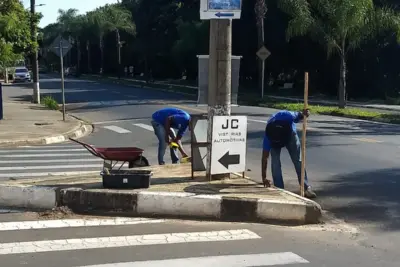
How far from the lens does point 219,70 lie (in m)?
9.70

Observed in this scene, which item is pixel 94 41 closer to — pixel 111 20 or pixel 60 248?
pixel 111 20

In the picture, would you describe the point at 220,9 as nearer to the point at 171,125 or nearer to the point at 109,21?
the point at 171,125

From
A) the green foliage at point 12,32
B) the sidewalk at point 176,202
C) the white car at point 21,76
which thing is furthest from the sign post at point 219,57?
the white car at point 21,76

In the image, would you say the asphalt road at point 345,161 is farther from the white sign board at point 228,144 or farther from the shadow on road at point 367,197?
the white sign board at point 228,144

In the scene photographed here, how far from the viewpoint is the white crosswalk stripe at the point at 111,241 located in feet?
20.1

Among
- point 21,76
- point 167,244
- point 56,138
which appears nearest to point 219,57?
point 167,244

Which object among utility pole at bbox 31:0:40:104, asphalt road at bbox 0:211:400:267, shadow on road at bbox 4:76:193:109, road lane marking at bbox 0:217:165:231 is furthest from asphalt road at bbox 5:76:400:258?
shadow on road at bbox 4:76:193:109

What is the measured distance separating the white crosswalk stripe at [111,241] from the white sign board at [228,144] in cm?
180

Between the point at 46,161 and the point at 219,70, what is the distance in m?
6.16

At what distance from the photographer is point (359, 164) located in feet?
43.2

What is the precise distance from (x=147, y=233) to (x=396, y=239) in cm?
295

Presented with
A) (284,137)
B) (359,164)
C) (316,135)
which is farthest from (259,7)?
(284,137)

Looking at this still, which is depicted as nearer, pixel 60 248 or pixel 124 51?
pixel 60 248

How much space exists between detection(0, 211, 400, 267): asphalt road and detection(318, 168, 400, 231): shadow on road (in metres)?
0.93
